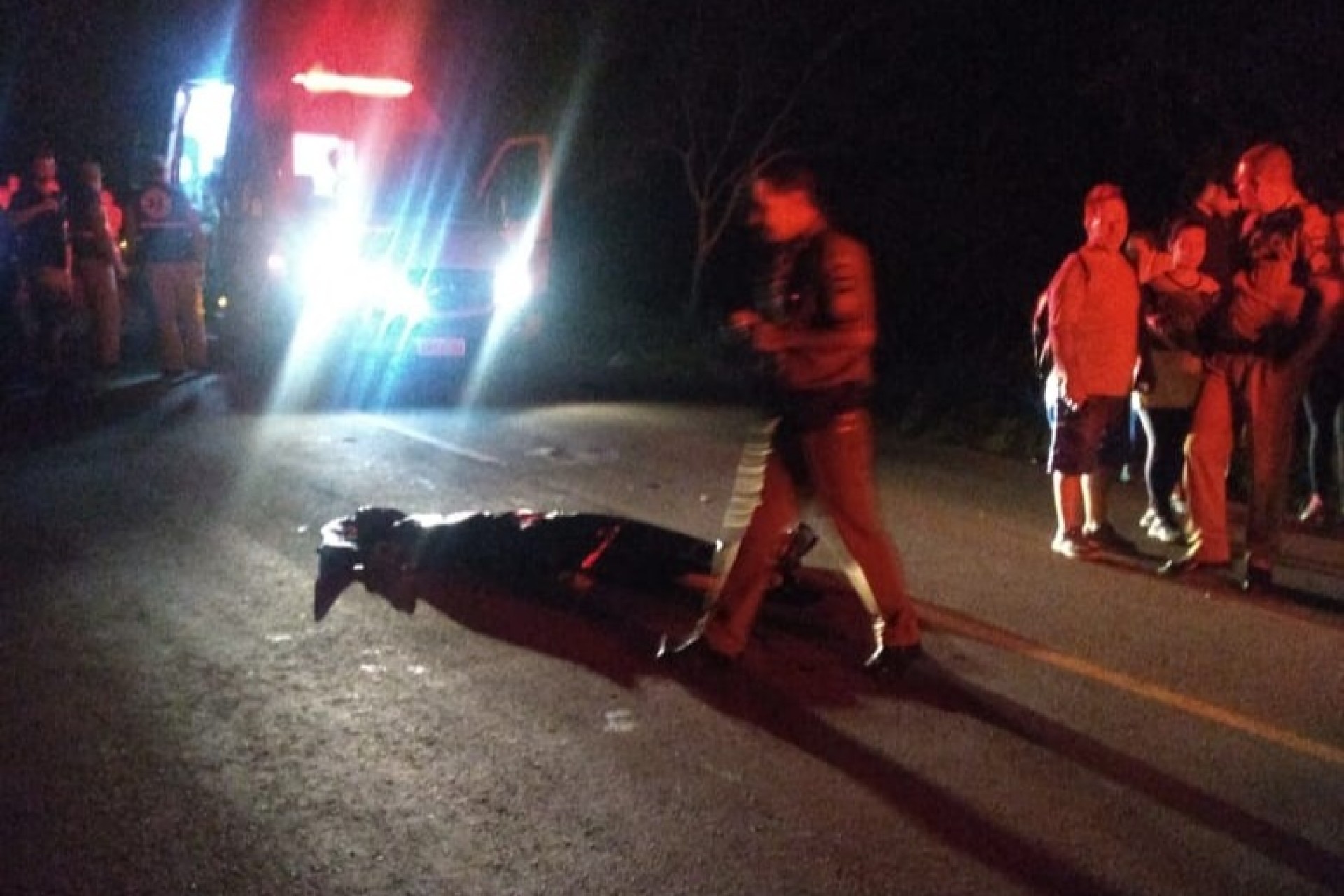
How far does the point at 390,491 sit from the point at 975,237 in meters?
15.7

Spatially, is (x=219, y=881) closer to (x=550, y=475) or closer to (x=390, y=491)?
(x=390, y=491)

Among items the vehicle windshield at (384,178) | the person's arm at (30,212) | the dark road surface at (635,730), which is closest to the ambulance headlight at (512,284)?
the vehicle windshield at (384,178)

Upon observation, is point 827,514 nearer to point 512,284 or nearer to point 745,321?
point 745,321

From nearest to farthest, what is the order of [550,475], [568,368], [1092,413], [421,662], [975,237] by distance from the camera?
[421,662], [1092,413], [550,475], [568,368], [975,237]

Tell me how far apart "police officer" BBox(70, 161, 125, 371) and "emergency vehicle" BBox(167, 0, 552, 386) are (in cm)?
141

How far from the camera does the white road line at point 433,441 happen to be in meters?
10.8

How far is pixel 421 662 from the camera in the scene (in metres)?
6.21

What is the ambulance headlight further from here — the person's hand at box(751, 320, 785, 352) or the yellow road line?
the person's hand at box(751, 320, 785, 352)

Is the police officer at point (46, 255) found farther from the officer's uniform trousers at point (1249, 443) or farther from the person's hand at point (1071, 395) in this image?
the officer's uniform trousers at point (1249, 443)

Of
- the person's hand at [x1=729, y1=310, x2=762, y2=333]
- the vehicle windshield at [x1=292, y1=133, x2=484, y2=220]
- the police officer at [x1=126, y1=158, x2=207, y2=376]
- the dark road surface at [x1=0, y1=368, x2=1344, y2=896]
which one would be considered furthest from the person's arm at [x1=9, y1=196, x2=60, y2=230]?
the person's hand at [x1=729, y1=310, x2=762, y2=333]

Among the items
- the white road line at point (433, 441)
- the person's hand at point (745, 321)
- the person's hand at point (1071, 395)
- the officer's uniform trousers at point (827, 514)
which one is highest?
the person's hand at point (745, 321)

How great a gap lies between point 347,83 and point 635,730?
432 inches

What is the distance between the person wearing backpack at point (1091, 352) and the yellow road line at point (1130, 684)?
140 centimetres

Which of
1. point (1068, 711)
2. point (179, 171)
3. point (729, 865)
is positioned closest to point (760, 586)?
point (1068, 711)
